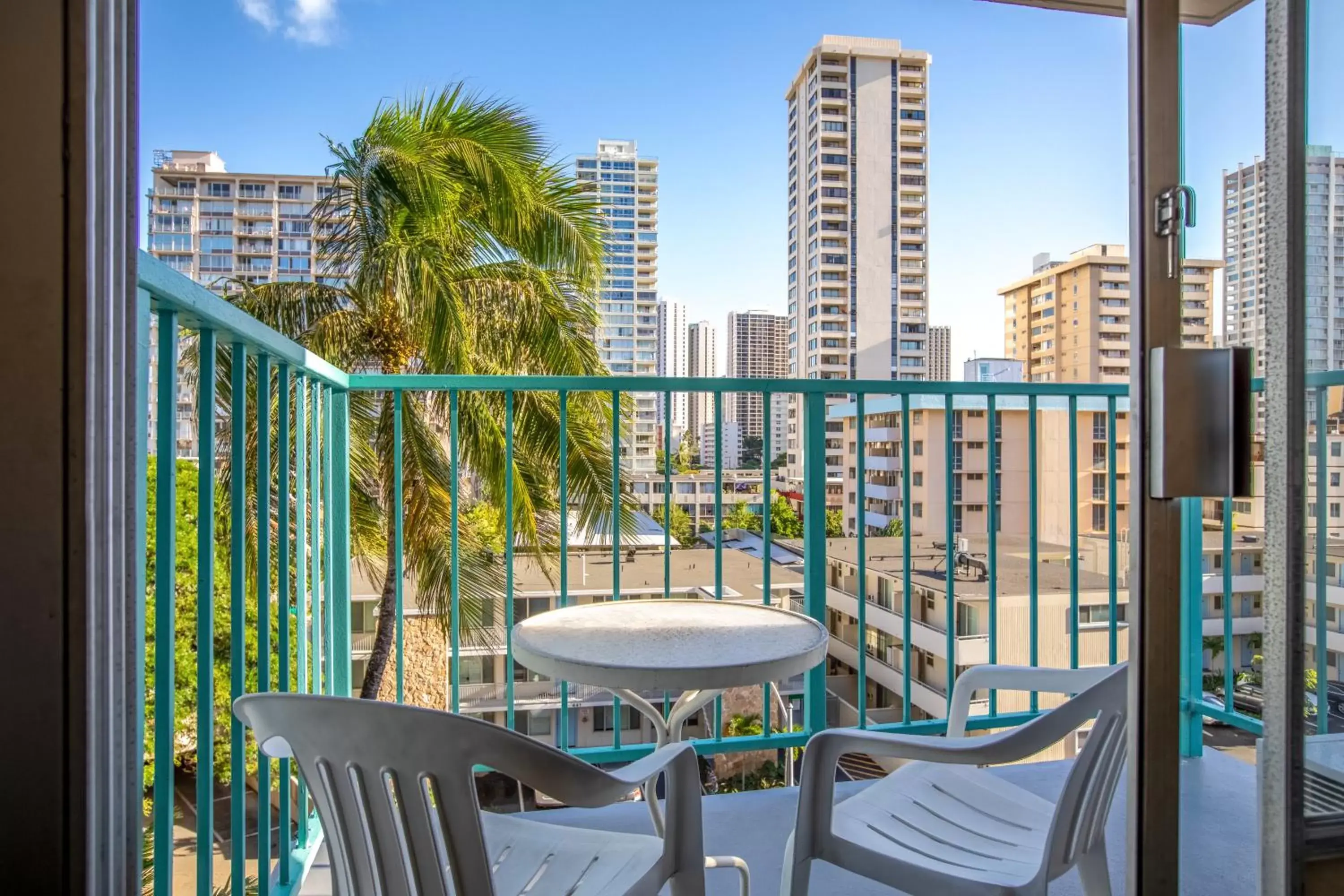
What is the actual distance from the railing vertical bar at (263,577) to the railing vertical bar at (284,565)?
37mm

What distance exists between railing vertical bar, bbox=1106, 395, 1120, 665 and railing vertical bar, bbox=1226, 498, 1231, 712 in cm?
202

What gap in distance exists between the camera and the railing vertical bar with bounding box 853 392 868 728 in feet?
8.51

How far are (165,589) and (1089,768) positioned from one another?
1.40 meters

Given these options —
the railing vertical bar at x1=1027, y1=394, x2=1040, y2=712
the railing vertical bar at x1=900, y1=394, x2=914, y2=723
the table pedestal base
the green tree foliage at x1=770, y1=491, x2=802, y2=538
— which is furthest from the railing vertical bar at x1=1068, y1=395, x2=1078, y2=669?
the table pedestal base

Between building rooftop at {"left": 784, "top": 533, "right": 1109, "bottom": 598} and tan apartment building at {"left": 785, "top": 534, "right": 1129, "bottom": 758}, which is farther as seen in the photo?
building rooftop at {"left": 784, "top": 533, "right": 1109, "bottom": 598}

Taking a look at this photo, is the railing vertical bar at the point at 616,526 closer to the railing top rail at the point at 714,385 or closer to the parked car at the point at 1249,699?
the railing top rail at the point at 714,385

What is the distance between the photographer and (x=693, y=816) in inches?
50.6

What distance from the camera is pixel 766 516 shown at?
273 cm

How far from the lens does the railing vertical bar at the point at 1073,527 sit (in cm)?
281

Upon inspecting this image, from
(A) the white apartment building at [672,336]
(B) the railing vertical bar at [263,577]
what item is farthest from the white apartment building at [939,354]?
(B) the railing vertical bar at [263,577]

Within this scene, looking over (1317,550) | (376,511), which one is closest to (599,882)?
(1317,550)

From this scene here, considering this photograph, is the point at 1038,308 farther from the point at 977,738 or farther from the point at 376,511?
the point at 977,738

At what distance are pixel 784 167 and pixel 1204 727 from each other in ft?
92.2

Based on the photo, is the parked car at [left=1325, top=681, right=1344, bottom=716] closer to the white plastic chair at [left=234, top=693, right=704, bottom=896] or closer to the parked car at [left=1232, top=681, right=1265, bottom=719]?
the parked car at [left=1232, top=681, right=1265, bottom=719]
